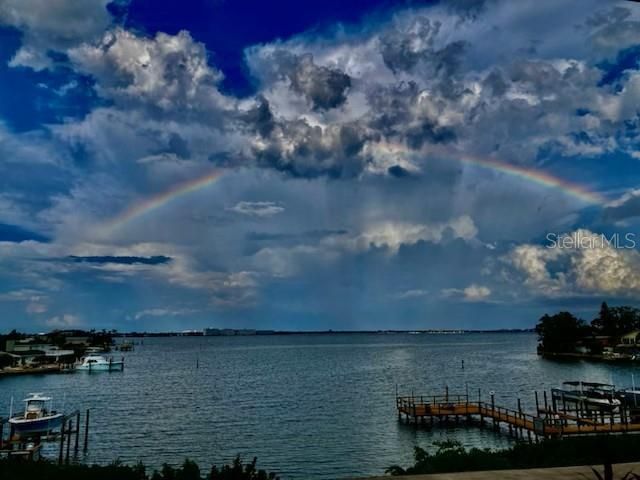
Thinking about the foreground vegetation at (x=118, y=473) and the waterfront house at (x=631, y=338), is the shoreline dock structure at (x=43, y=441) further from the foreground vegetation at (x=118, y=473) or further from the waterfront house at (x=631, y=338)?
the waterfront house at (x=631, y=338)

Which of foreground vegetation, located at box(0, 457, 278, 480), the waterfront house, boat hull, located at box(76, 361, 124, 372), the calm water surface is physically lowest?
the calm water surface

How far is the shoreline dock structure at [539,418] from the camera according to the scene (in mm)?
42250

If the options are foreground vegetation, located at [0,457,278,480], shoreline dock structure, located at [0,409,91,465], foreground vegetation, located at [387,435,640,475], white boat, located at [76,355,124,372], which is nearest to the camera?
foreground vegetation, located at [0,457,278,480]

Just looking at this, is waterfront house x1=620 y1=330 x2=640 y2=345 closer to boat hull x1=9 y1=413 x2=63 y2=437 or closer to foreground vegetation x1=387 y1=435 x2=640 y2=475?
boat hull x1=9 y1=413 x2=63 y2=437

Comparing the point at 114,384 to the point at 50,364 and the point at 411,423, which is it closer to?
the point at 50,364

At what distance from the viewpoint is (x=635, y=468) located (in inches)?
386

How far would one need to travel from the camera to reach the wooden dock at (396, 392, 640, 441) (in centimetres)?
4216

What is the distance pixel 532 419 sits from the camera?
49.0m

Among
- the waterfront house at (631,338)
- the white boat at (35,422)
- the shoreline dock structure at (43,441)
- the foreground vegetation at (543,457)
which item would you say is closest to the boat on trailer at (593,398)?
the foreground vegetation at (543,457)

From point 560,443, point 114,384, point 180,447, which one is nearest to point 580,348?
point 114,384

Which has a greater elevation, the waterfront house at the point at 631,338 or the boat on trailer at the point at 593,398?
the waterfront house at the point at 631,338

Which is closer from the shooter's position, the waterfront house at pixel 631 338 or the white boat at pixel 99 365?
the white boat at pixel 99 365

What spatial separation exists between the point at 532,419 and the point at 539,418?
534cm

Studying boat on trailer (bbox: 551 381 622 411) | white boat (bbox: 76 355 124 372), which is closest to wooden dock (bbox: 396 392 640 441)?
boat on trailer (bbox: 551 381 622 411)
